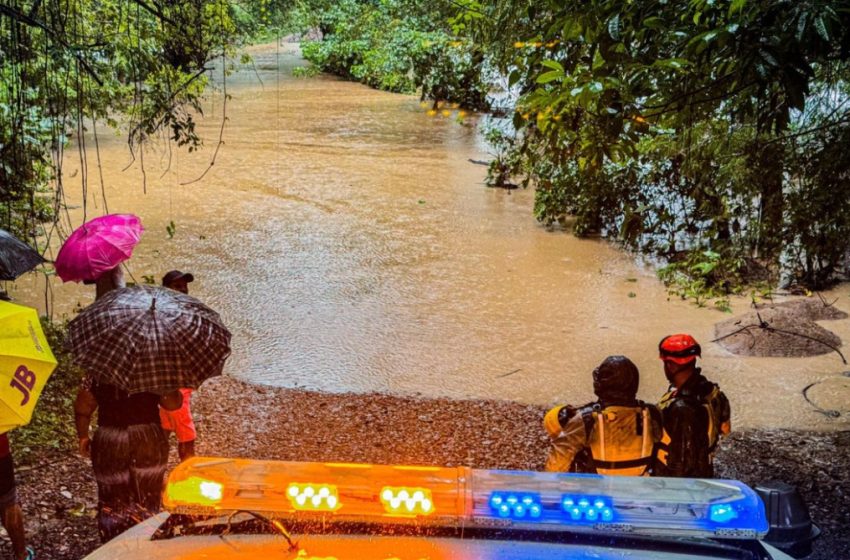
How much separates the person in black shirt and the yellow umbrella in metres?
0.25

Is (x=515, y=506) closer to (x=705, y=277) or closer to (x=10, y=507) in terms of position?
(x=10, y=507)

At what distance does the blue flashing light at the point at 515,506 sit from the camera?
6.98 ft

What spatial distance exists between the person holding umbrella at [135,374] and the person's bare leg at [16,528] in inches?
19.9

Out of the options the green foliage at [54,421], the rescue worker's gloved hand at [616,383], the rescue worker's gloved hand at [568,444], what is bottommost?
the green foliage at [54,421]

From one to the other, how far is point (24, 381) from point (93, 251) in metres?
1.25

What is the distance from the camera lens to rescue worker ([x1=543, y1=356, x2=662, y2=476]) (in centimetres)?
364

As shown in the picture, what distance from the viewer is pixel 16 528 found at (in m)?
4.31

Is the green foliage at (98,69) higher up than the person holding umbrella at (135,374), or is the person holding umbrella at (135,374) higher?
the green foliage at (98,69)

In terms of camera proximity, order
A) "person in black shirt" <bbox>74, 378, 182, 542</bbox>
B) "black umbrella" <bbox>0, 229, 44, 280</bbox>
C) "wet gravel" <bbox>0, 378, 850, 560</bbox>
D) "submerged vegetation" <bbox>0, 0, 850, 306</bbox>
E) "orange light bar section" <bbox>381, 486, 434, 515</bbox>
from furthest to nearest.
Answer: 1. "wet gravel" <bbox>0, 378, 850, 560</bbox>
2. "black umbrella" <bbox>0, 229, 44, 280</bbox>
3. "submerged vegetation" <bbox>0, 0, 850, 306</bbox>
4. "person in black shirt" <bbox>74, 378, 182, 542</bbox>
5. "orange light bar section" <bbox>381, 486, 434, 515</bbox>

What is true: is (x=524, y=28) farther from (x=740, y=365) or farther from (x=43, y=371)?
(x=43, y=371)

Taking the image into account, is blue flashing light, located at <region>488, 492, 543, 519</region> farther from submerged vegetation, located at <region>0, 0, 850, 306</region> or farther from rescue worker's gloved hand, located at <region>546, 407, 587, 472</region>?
submerged vegetation, located at <region>0, 0, 850, 306</region>

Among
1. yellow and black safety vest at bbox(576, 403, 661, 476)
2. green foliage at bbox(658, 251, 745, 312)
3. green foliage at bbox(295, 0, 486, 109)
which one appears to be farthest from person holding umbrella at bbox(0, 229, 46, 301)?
green foliage at bbox(295, 0, 486, 109)

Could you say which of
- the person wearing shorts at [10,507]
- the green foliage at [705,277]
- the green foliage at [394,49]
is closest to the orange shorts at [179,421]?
the person wearing shorts at [10,507]

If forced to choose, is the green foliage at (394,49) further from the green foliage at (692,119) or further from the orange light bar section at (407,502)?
the orange light bar section at (407,502)
